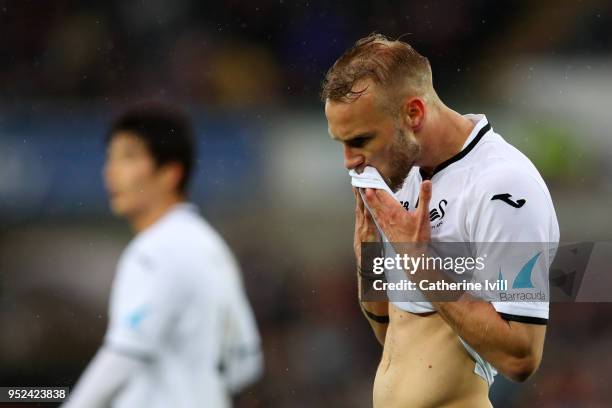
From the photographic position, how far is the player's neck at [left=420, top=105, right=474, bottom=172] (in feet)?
7.23

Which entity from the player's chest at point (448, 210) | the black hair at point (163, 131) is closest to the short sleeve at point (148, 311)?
the black hair at point (163, 131)

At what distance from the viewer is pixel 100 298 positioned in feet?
12.2

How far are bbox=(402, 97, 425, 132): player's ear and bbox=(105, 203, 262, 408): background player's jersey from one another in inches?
27.7

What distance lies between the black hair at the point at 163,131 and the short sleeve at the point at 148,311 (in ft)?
1.06

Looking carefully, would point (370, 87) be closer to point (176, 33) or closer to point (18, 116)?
point (176, 33)

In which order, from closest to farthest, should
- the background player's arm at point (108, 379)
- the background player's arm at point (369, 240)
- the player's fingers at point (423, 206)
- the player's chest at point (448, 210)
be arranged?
the player's fingers at point (423, 206) < the player's chest at point (448, 210) < the background player's arm at point (369, 240) < the background player's arm at point (108, 379)

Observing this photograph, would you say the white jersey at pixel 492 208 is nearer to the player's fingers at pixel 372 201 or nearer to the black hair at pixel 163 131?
the player's fingers at pixel 372 201

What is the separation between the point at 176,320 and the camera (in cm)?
242

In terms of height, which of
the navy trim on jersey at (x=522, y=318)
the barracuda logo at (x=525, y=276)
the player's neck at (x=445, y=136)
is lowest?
the navy trim on jersey at (x=522, y=318)

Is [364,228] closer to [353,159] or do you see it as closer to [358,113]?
[353,159]

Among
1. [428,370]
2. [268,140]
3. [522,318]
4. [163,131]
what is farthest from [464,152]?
[268,140]

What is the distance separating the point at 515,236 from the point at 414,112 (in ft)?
1.29

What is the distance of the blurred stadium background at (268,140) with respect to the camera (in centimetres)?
367

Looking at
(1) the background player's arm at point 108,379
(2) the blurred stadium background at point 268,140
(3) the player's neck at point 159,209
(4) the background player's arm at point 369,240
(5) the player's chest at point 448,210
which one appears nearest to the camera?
(5) the player's chest at point 448,210
